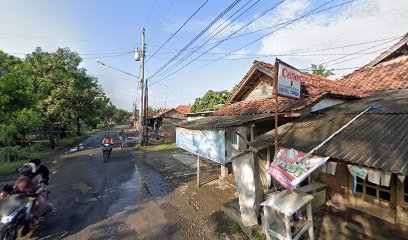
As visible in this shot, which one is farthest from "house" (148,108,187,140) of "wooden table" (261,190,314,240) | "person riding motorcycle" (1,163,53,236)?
"wooden table" (261,190,314,240)

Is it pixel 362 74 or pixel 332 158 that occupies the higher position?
pixel 362 74

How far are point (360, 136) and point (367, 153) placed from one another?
89 cm

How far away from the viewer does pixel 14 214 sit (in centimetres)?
487

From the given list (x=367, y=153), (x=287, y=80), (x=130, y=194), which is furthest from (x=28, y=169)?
(x=367, y=153)

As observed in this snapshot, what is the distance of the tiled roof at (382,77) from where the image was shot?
933 centimetres

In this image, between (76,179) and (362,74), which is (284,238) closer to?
(76,179)

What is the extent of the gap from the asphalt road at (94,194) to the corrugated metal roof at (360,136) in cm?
528

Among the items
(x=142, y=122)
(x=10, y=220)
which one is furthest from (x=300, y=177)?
(x=142, y=122)

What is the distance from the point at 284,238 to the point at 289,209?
30.8 inches

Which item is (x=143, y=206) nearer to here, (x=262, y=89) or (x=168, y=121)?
(x=262, y=89)

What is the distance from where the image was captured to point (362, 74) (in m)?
11.7

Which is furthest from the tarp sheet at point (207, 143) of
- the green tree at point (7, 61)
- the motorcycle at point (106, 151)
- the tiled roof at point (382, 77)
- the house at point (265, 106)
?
the green tree at point (7, 61)

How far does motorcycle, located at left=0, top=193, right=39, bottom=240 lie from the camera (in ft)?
15.7

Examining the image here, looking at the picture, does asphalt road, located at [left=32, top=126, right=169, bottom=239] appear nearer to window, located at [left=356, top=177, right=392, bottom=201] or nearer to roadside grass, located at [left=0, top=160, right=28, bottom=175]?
roadside grass, located at [left=0, top=160, right=28, bottom=175]
